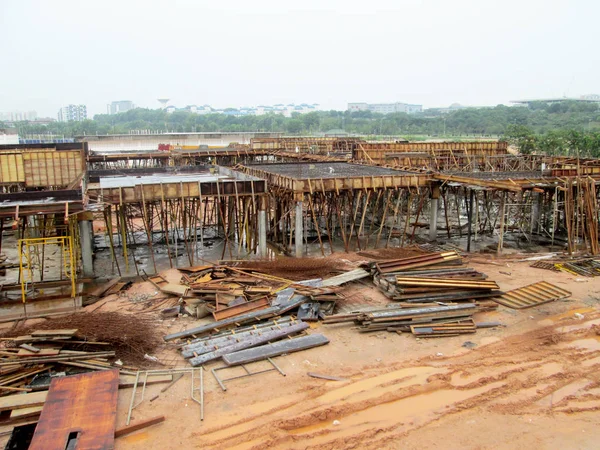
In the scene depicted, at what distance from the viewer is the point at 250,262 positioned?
18219 mm

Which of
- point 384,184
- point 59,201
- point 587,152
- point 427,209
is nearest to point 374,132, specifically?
point 587,152

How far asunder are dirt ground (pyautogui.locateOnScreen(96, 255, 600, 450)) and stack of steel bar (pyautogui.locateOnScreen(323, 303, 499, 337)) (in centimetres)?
29

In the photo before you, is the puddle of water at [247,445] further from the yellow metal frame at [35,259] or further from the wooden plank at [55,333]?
the yellow metal frame at [35,259]

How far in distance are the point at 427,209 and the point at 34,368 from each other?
27.4m

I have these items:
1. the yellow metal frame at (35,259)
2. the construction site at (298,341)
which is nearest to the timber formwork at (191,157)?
the construction site at (298,341)

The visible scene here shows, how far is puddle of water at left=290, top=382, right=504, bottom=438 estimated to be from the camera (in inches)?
341

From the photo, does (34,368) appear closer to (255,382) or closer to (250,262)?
(255,382)

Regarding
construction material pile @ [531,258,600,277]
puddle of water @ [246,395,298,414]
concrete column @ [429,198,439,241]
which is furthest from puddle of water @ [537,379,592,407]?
concrete column @ [429,198,439,241]

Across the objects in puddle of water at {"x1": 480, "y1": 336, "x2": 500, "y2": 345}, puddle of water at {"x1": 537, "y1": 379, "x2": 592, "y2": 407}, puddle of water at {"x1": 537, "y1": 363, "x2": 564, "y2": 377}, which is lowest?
puddle of water at {"x1": 537, "y1": 379, "x2": 592, "y2": 407}

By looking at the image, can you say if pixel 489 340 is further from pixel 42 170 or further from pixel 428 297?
pixel 42 170

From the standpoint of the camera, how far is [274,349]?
454 inches

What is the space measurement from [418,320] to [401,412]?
411 cm

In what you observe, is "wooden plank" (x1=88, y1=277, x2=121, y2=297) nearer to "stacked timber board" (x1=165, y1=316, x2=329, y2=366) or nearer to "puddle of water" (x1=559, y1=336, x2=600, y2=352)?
"stacked timber board" (x1=165, y1=316, x2=329, y2=366)

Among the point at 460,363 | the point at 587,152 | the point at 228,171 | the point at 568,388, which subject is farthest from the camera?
the point at 587,152
